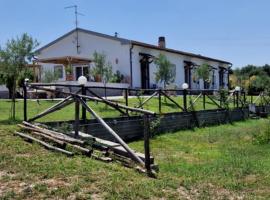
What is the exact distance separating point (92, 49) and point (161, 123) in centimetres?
2196

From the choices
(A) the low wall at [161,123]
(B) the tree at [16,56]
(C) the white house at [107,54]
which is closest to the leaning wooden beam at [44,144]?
(A) the low wall at [161,123]

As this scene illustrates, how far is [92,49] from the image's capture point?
36188 mm

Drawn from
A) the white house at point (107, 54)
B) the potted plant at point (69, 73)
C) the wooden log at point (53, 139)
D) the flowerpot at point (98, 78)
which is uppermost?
the white house at point (107, 54)

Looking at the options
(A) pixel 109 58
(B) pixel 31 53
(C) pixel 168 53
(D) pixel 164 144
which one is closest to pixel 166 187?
(D) pixel 164 144

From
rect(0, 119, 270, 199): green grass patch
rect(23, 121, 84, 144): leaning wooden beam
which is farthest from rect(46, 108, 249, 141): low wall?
rect(0, 119, 270, 199): green grass patch

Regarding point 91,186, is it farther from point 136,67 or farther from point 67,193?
point 136,67

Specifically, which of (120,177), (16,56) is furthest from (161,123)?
(120,177)

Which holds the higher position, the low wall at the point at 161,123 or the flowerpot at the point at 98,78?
the flowerpot at the point at 98,78

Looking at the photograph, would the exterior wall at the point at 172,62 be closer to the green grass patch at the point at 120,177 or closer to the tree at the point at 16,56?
the tree at the point at 16,56

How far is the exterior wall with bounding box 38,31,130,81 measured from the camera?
3494cm

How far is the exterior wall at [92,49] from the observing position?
34.9 meters

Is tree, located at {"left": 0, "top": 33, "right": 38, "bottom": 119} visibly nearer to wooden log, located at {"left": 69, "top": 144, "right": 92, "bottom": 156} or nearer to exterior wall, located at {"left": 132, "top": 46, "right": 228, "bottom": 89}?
wooden log, located at {"left": 69, "top": 144, "right": 92, "bottom": 156}

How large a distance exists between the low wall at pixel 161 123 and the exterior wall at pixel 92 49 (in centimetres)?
1406

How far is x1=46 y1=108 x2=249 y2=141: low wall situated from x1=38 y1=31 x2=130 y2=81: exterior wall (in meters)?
14.1
